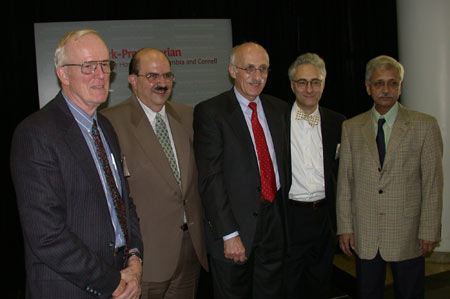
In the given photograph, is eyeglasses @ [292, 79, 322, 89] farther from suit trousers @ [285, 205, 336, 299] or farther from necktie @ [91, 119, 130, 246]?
necktie @ [91, 119, 130, 246]

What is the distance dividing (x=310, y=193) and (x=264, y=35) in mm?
3076

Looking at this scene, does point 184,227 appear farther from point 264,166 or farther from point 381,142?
point 381,142

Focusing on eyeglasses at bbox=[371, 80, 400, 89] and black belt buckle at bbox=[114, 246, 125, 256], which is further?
eyeglasses at bbox=[371, 80, 400, 89]

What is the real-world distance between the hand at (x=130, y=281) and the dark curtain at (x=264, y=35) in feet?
11.0

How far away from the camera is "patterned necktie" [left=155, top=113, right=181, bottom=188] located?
232cm

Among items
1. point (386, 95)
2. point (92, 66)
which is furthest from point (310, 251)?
point (92, 66)

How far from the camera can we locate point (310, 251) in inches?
108

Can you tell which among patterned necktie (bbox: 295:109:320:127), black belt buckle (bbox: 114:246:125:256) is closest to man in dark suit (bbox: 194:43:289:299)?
patterned necktie (bbox: 295:109:320:127)

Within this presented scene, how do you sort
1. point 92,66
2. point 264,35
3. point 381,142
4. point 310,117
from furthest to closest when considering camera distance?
point 264,35 < point 310,117 < point 381,142 < point 92,66

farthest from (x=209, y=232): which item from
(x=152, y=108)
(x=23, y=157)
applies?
(x=23, y=157)

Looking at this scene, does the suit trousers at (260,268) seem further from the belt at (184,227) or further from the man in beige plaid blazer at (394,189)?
the man in beige plaid blazer at (394,189)

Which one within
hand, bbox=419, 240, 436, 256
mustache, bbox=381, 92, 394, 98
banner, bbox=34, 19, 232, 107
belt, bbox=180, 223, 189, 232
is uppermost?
banner, bbox=34, 19, 232, 107

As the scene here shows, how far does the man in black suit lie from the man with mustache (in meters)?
0.75

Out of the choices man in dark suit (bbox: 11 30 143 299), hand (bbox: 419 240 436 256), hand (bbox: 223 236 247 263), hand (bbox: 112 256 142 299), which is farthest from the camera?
hand (bbox: 419 240 436 256)
